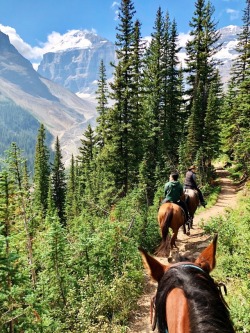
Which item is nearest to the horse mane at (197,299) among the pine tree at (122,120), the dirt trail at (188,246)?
the dirt trail at (188,246)

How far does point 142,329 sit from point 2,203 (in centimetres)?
429

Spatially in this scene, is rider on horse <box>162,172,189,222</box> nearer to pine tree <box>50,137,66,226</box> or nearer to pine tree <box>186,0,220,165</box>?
pine tree <box>186,0,220,165</box>

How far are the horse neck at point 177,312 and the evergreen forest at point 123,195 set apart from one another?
123 inches

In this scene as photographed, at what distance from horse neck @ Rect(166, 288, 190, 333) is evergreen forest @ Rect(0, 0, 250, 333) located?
3136mm

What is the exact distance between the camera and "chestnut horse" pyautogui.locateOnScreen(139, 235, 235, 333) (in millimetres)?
1707

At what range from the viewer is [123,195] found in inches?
1066

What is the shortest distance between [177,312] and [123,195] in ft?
82.8

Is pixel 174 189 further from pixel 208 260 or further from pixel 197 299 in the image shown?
pixel 197 299

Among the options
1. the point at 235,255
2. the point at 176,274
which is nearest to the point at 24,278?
the point at 176,274

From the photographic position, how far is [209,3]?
1363 inches

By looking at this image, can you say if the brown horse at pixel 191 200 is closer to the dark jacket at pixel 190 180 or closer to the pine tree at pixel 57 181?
the dark jacket at pixel 190 180

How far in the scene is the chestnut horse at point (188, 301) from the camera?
67.2 inches

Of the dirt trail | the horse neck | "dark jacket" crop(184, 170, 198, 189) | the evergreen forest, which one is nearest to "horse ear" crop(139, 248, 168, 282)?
the horse neck

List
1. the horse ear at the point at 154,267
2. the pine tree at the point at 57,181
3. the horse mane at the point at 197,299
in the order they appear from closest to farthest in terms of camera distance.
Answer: the horse mane at the point at 197,299
the horse ear at the point at 154,267
the pine tree at the point at 57,181
